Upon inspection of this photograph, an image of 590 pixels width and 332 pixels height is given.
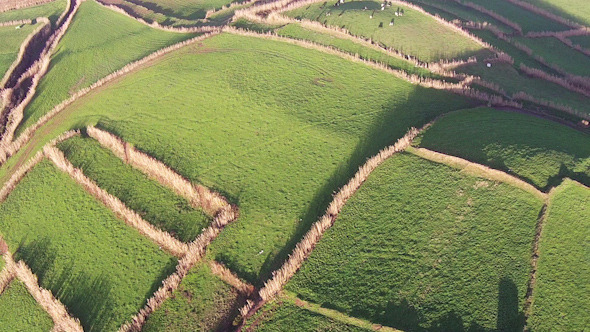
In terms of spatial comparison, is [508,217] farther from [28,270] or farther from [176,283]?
[28,270]

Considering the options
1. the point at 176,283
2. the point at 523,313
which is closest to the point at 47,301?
the point at 176,283

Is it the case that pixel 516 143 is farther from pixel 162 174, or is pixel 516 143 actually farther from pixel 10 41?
pixel 10 41

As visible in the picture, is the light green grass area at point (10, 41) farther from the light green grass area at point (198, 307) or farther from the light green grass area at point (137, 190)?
the light green grass area at point (198, 307)

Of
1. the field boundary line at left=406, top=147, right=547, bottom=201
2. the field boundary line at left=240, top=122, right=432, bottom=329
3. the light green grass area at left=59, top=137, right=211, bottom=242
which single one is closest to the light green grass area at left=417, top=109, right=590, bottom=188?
the field boundary line at left=406, top=147, right=547, bottom=201

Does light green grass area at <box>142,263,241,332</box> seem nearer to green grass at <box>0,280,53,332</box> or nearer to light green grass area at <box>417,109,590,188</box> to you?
green grass at <box>0,280,53,332</box>

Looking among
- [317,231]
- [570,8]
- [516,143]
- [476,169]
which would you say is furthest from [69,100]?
[570,8]

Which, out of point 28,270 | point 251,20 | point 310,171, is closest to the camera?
point 28,270
